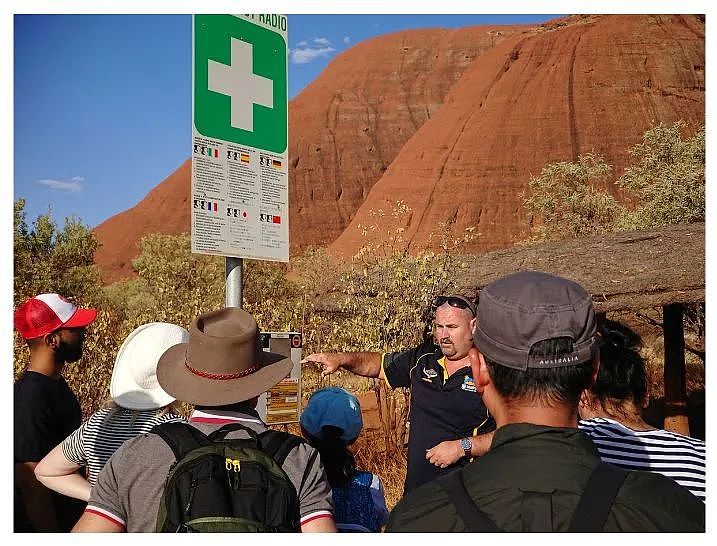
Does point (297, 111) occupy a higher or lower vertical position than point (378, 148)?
higher

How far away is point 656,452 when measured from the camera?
7.25 ft

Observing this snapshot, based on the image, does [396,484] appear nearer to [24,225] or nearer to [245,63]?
[245,63]

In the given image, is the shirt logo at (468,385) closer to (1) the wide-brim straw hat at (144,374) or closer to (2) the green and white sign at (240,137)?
(2) the green and white sign at (240,137)

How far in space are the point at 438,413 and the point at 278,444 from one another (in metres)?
2.04

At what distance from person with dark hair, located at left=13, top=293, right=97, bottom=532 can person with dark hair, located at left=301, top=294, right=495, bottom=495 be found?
138 centimetres

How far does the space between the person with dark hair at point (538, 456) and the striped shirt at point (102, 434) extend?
49.8 inches

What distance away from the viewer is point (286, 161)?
3.89 m

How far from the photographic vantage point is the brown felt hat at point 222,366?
6.77ft

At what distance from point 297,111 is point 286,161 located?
2790 inches

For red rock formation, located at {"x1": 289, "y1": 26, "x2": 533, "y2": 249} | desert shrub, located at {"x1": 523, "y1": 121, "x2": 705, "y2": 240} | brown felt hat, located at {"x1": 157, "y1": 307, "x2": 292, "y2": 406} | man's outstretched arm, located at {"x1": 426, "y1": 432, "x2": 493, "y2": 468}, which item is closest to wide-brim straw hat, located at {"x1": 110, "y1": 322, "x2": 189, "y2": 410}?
brown felt hat, located at {"x1": 157, "y1": 307, "x2": 292, "y2": 406}

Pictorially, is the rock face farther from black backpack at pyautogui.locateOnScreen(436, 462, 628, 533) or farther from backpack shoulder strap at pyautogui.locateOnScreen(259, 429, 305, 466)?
black backpack at pyautogui.locateOnScreen(436, 462, 628, 533)

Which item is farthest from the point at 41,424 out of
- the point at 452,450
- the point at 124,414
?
the point at 452,450

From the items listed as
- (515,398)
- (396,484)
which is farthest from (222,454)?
(396,484)

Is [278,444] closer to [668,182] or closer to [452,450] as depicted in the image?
[452,450]
